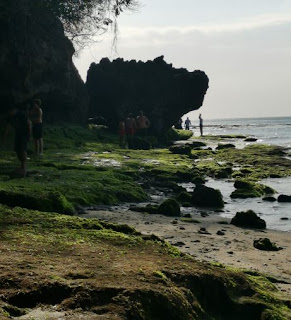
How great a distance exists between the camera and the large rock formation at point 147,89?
50594mm

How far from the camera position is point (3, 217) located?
787cm

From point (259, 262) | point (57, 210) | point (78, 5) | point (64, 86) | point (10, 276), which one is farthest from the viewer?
point (64, 86)

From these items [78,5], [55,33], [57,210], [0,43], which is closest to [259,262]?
[57,210]

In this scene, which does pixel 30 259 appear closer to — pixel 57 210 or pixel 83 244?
pixel 83 244

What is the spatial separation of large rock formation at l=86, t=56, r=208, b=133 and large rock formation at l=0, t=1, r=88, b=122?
8.19 m

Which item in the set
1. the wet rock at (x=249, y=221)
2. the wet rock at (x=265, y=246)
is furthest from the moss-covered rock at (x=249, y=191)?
the wet rock at (x=265, y=246)

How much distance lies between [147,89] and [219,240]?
141 ft

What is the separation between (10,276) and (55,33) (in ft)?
102

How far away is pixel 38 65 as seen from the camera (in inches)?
1257

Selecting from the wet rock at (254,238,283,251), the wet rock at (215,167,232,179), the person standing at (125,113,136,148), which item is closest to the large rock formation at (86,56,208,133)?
the person standing at (125,113,136,148)

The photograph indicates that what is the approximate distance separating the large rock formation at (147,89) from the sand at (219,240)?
36.6 meters

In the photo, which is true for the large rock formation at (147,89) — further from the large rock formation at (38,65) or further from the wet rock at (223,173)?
the wet rock at (223,173)

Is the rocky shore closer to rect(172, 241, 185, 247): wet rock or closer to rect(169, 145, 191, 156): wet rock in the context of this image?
rect(172, 241, 185, 247): wet rock

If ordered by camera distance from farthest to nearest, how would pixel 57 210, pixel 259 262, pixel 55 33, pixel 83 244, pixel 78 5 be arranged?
pixel 55 33
pixel 78 5
pixel 57 210
pixel 259 262
pixel 83 244
